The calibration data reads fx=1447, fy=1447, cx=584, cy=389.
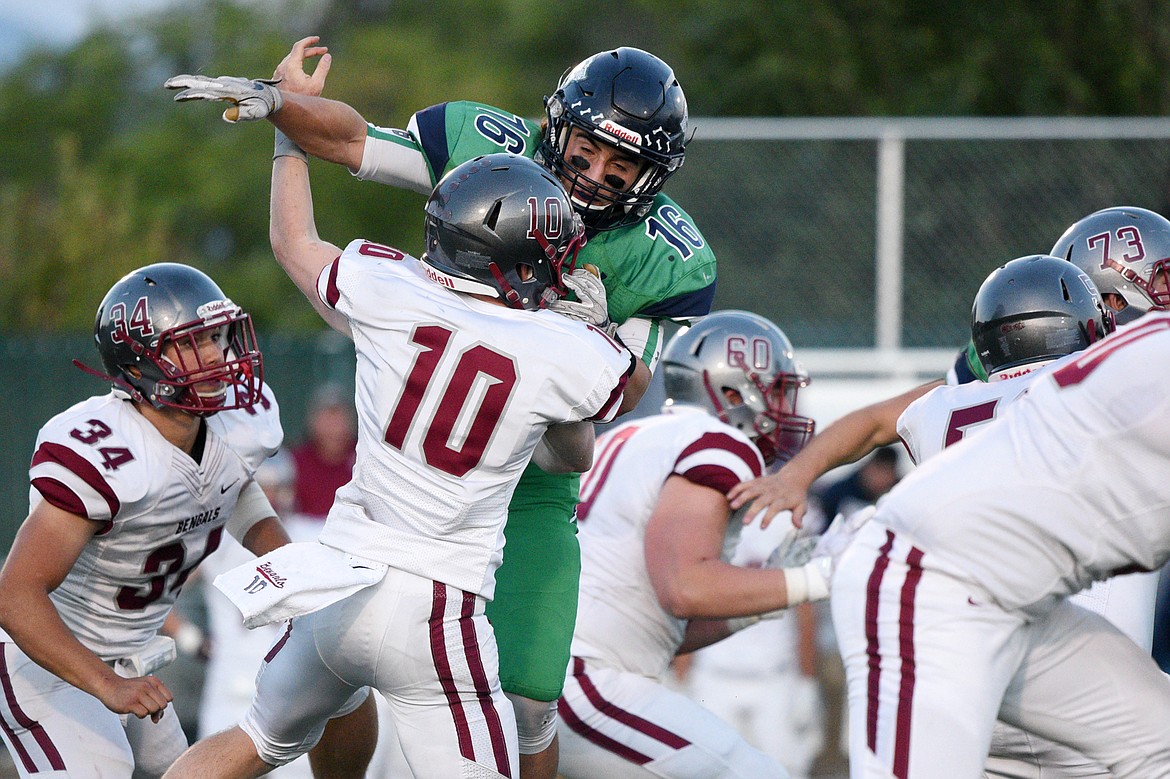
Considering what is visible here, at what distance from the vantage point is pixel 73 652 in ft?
11.2

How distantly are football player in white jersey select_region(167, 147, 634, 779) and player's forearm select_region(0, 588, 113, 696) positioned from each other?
36cm

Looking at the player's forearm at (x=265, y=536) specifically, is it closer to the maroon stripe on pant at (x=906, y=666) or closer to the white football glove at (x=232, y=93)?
the white football glove at (x=232, y=93)

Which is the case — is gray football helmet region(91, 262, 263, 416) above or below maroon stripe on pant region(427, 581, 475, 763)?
above

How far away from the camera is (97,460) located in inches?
139

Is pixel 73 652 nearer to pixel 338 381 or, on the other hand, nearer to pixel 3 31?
pixel 338 381

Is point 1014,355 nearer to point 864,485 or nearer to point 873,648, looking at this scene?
point 873,648

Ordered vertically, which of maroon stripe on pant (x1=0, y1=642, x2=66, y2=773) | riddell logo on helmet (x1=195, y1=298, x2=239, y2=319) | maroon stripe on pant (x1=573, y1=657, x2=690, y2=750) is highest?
riddell logo on helmet (x1=195, y1=298, x2=239, y2=319)

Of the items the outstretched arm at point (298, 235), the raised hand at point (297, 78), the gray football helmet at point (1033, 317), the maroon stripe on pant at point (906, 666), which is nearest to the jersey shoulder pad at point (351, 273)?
the outstretched arm at point (298, 235)

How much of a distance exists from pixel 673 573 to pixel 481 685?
0.69m

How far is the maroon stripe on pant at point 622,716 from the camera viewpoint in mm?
3744

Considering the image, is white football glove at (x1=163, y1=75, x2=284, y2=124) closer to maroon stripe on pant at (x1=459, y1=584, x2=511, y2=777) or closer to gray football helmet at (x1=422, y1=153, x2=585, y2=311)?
gray football helmet at (x1=422, y1=153, x2=585, y2=311)

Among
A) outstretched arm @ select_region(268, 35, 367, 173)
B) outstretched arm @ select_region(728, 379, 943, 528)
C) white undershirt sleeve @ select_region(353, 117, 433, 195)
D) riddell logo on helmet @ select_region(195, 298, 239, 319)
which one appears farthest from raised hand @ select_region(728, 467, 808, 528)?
riddell logo on helmet @ select_region(195, 298, 239, 319)

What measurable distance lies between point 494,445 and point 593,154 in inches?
34.5

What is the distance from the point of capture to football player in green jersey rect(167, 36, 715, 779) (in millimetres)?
3543
